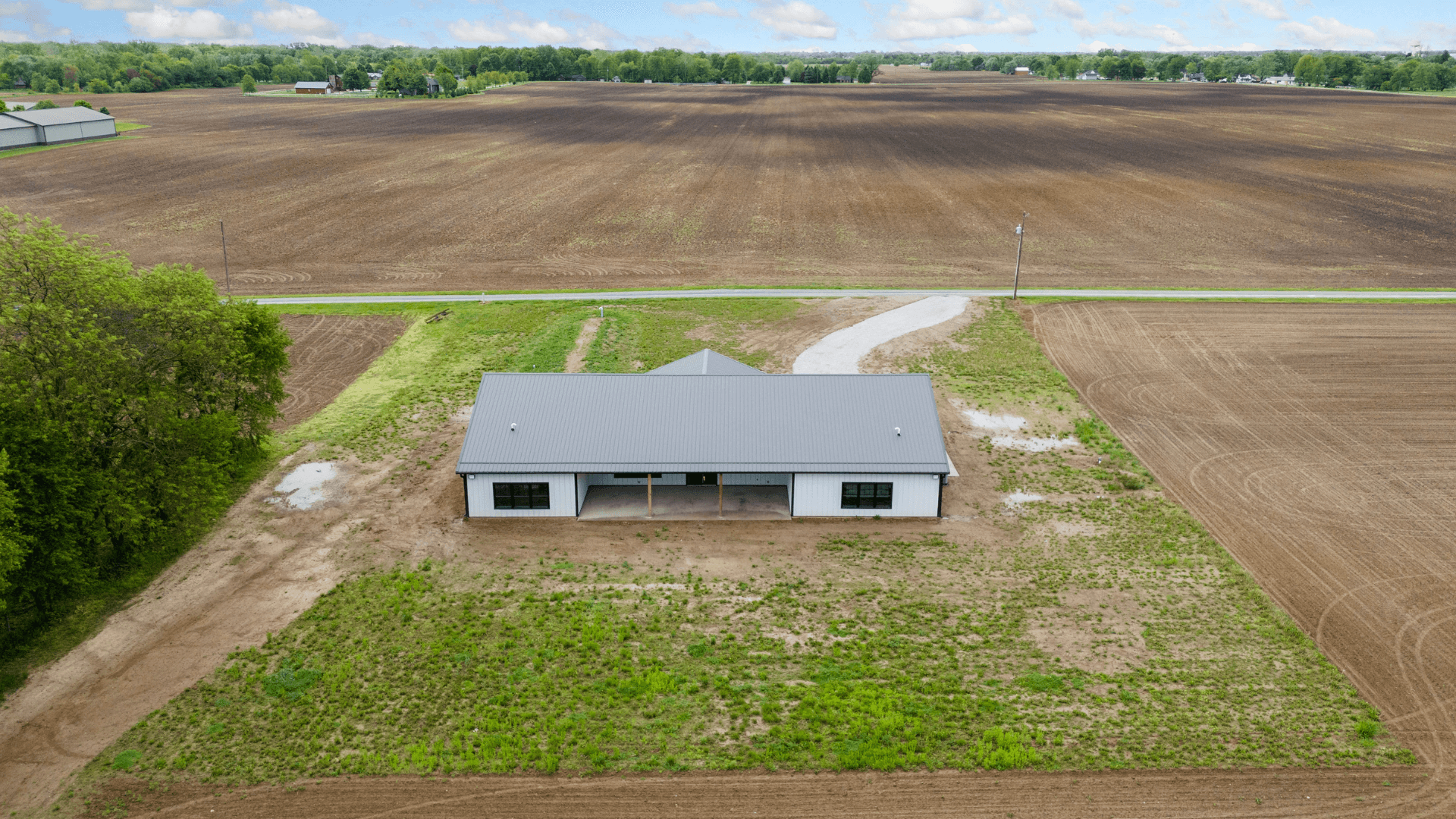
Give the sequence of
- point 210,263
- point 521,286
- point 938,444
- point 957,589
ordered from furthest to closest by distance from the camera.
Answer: point 210,263 < point 521,286 < point 938,444 < point 957,589

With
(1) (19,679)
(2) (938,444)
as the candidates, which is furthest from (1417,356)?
(1) (19,679)

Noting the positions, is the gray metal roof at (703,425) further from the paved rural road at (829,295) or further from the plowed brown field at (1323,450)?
the paved rural road at (829,295)

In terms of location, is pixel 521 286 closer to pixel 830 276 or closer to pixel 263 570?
pixel 830 276

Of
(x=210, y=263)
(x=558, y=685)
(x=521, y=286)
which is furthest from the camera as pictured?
(x=210, y=263)

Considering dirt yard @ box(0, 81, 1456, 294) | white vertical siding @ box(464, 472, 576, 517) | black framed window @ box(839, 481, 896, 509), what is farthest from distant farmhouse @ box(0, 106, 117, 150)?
black framed window @ box(839, 481, 896, 509)

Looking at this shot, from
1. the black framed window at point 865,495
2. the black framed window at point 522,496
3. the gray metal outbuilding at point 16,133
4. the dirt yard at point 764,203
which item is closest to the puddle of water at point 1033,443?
the black framed window at point 865,495

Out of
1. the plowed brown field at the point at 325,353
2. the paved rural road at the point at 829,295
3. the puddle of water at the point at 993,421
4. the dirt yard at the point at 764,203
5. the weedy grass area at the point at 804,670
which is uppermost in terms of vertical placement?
the dirt yard at the point at 764,203

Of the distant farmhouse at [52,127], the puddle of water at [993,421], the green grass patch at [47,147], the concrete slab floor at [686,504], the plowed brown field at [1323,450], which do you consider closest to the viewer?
the plowed brown field at [1323,450]
